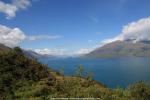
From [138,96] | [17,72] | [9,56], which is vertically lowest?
[138,96]

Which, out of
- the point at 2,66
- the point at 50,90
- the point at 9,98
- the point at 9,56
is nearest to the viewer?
the point at 9,98

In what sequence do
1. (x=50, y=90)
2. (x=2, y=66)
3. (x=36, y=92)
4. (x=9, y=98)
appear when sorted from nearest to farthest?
(x=9, y=98) < (x=36, y=92) < (x=50, y=90) < (x=2, y=66)

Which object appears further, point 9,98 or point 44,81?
point 44,81

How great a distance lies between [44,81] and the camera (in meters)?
45.5

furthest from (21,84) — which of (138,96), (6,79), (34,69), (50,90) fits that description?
(138,96)

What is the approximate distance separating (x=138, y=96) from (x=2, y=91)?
66.9ft

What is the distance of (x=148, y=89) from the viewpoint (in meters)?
40.4

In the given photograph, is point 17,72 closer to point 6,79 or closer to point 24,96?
point 6,79

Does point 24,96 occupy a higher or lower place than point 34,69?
lower

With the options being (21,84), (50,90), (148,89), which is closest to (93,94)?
(50,90)

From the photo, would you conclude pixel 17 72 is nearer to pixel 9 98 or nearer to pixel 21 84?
pixel 21 84

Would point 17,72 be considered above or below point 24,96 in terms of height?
above

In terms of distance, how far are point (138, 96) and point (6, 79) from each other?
20863 millimetres

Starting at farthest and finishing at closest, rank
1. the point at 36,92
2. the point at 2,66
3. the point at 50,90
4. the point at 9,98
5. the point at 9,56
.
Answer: the point at 9,56 → the point at 2,66 → the point at 50,90 → the point at 36,92 → the point at 9,98
